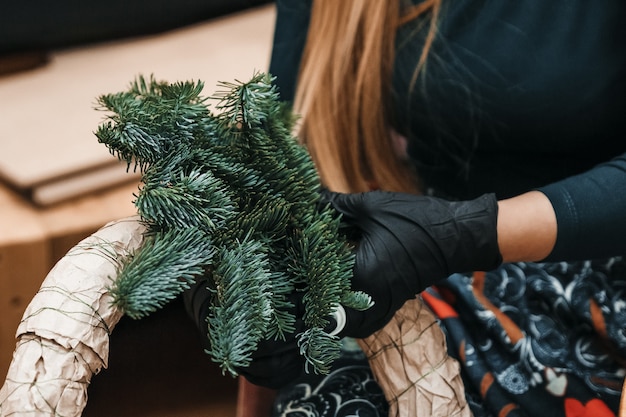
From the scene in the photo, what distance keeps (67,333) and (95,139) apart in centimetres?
63

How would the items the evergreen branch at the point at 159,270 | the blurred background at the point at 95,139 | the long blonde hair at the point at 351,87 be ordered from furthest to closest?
the long blonde hair at the point at 351,87 → the blurred background at the point at 95,139 → the evergreen branch at the point at 159,270

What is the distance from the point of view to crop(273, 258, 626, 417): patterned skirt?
58cm

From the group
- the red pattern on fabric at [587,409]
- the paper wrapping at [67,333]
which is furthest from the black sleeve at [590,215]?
the paper wrapping at [67,333]

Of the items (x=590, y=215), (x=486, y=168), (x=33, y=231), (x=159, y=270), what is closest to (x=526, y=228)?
(x=590, y=215)

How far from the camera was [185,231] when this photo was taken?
0.44 meters

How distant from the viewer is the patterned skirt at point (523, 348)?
581 mm

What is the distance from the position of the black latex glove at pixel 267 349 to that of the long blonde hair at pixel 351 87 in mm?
293

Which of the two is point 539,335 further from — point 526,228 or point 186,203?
point 186,203

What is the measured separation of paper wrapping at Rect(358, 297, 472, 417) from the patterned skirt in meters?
0.03

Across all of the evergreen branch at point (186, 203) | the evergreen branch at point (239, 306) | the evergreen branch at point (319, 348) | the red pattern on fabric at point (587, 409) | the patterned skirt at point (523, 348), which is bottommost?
the red pattern on fabric at point (587, 409)

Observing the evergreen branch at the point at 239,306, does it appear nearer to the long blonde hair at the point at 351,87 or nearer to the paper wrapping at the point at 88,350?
the paper wrapping at the point at 88,350

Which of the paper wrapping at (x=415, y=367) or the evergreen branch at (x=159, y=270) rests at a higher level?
the evergreen branch at (x=159, y=270)

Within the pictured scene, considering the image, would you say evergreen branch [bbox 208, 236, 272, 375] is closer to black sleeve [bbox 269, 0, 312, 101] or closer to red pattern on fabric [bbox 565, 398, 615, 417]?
red pattern on fabric [bbox 565, 398, 615, 417]

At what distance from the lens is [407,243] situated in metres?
0.54
